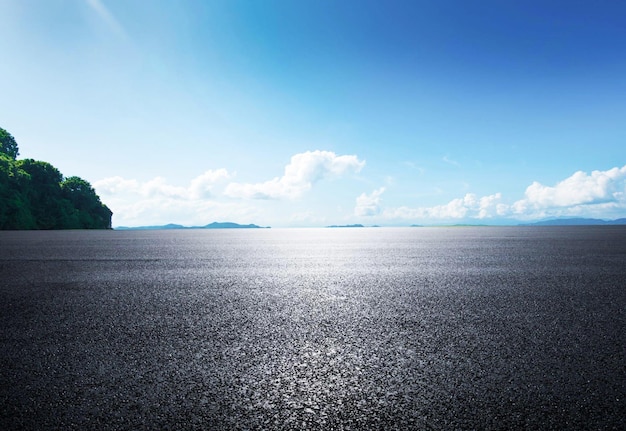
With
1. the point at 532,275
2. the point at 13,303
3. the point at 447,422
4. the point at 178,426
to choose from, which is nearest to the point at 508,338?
the point at 447,422

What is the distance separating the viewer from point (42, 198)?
62438 millimetres

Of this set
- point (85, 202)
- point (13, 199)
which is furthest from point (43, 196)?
point (13, 199)

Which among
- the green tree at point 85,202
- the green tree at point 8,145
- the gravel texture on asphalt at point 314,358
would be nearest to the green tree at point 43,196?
the green tree at point 85,202

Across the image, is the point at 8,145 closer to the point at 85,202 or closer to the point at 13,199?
the point at 85,202

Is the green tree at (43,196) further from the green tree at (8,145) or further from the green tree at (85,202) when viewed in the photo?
the green tree at (8,145)

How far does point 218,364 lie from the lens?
3113mm

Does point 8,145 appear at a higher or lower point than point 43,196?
higher

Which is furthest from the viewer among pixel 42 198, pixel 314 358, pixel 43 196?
pixel 43 196

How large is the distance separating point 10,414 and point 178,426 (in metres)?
1.09

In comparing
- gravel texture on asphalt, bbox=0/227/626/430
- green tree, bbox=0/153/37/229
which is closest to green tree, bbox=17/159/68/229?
green tree, bbox=0/153/37/229

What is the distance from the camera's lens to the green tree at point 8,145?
71938 mm

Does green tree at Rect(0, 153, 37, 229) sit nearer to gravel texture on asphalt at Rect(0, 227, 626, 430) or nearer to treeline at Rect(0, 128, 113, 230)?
treeline at Rect(0, 128, 113, 230)

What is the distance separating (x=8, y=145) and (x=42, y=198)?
21.4 metres

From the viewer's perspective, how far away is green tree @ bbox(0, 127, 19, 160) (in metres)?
71.9
